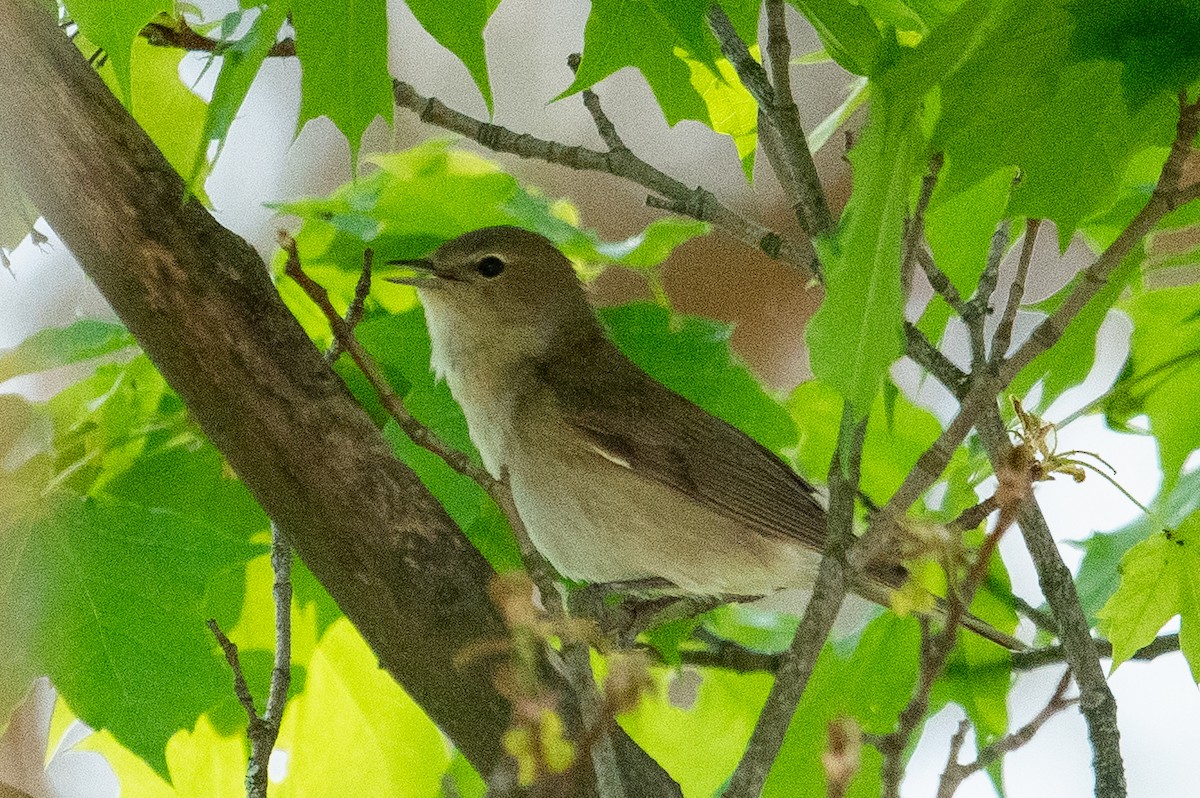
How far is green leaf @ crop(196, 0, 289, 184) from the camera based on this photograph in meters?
1.04

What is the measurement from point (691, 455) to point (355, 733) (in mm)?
Result: 598

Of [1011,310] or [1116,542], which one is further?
[1116,542]

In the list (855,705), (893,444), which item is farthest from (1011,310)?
(855,705)

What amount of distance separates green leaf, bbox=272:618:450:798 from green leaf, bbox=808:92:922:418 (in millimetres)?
999

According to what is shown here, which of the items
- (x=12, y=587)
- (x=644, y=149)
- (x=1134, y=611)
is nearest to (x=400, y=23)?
(x=644, y=149)

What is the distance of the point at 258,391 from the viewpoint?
4.21 ft

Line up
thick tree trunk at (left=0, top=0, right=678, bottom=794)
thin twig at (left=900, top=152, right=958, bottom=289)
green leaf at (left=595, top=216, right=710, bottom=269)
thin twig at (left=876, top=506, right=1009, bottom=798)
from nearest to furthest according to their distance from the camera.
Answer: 1. thin twig at (left=876, top=506, right=1009, bottom=798)
2. thin twig at (left=900, top=152, right=958, bottom=289)
3. thick tree trunk at (left=0, top=0, right=678, bottom=794)
4. green leaf at (left=595, top=216, right=710, bottom=269)

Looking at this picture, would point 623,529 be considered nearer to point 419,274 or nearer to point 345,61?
point 419,274

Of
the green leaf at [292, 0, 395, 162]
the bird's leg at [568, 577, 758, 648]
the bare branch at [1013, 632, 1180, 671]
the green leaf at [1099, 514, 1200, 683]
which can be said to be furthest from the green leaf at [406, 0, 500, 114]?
the bare branch at [1013, 632, 1180, 671]

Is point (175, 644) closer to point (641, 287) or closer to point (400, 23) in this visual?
point (641, 287)

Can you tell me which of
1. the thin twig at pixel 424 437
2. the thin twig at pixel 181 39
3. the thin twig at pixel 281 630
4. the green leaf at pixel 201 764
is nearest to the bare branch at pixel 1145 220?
the thin twig at pixel 424 437

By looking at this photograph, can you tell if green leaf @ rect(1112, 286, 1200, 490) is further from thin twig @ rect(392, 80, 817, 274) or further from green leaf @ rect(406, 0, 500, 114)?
green leaf @ rect(406, 0, 500, 114)

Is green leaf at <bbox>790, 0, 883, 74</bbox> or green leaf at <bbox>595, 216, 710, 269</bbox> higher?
green leaf at <bbox>790, 0, 883, 74</bbox>

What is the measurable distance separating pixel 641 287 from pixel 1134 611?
2.04 meters
